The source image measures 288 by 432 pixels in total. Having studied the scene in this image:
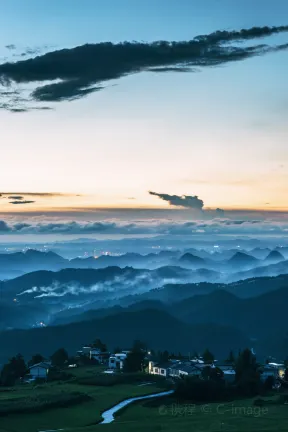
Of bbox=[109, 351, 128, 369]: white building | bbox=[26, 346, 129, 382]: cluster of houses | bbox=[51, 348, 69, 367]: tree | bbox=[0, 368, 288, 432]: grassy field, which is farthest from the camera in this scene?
bbox=[51, 348, 69, 367]: tree

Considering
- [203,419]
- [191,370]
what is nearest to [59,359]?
[191,370]

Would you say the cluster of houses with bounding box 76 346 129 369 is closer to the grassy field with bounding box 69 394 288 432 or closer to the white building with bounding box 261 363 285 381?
the white building with bounding box 261 363 285 381

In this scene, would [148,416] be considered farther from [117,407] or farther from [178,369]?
[178,369]

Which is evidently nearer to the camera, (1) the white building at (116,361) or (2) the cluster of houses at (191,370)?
(2) the cluster of houses at (191,370)

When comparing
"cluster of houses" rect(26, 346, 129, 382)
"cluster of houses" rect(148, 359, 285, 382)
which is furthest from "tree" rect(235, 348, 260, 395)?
"cluster of houses" rect(26, 346, 129, 382)

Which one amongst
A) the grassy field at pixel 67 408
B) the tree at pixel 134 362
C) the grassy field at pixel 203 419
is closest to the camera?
the grassy field at pixel 203 419

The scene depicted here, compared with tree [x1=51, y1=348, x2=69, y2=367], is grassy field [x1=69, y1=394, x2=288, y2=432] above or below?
below

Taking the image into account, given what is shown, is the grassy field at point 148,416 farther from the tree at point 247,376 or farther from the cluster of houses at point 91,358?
the cluster of houses at point 91,358

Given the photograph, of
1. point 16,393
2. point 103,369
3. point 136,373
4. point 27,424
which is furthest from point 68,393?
point 103,369

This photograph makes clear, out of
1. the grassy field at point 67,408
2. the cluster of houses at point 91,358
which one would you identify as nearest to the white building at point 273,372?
the grassy field at point 67,408
